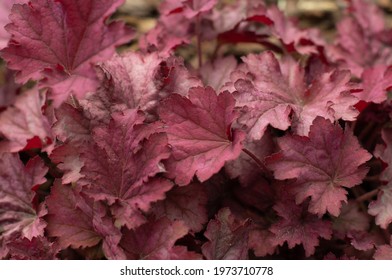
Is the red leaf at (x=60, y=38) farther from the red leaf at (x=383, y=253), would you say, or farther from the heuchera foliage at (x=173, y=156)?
the red leaf at (x=383, y=253)

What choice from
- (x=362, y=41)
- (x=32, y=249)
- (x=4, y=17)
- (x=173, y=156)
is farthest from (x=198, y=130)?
(x=362, y=41)

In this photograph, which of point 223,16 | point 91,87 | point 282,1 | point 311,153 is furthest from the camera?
point 282,1

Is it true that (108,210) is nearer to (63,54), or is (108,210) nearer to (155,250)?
(155,250)

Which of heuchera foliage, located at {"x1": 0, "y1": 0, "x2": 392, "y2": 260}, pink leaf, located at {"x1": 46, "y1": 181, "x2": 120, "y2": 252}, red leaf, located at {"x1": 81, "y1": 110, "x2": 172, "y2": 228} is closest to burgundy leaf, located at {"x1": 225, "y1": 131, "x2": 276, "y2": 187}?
heuchera foliage, located at {"x1": 0, "y1": 0, "x2": 392, "y2": 260}

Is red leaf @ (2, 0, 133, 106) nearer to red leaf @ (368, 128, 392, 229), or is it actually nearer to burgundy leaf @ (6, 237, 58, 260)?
burgundy leaf @ (6, 237, 58, 260)

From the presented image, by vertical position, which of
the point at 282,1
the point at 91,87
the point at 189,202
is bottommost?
the point at 282,1

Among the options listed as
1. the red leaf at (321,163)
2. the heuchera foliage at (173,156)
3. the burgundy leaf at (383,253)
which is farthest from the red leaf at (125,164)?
the burgundy leaf at (383,253)
